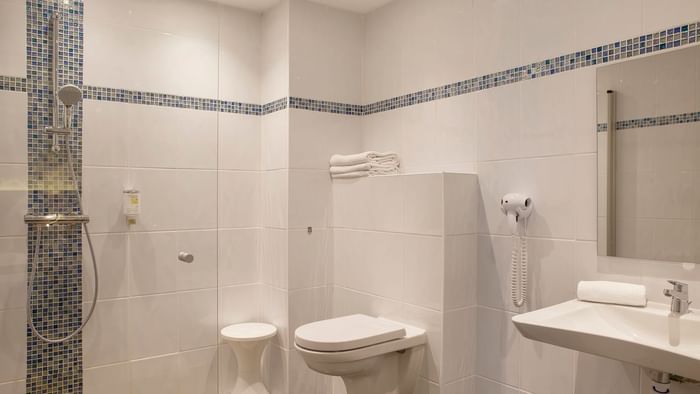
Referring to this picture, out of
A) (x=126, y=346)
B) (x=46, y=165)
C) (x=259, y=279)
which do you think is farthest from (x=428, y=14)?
(x=126, y=346)

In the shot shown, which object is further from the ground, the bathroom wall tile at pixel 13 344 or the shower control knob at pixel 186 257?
the shower control knob at pixel 186 257

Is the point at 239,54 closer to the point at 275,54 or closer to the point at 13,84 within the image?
the point at 275,54

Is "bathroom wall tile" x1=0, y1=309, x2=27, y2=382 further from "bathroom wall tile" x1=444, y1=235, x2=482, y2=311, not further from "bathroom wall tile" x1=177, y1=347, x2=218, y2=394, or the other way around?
"bathroom wall tile" x1=444, y1=235, x2=482, y2=311

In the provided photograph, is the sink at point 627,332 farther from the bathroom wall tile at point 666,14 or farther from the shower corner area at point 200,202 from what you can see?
the bathroom wall tile at point 666,14

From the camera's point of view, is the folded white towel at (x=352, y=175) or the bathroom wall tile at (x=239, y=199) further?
the bathroom wall tile at (x=239, y=199)

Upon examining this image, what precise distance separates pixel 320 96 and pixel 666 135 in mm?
1781

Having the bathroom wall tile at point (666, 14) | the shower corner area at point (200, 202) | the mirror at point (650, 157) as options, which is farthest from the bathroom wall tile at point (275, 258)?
the bathroom wall tile at point (666, 14)

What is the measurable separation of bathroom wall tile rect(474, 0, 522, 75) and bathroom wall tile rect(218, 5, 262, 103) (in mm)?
1371

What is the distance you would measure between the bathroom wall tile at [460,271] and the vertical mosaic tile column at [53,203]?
5.96ft

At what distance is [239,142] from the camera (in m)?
2.90

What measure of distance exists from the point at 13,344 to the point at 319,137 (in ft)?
6.06

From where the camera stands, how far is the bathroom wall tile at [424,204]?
2166mm

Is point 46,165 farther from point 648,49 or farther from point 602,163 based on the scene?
point 648,49

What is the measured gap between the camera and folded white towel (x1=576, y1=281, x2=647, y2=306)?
165cm
